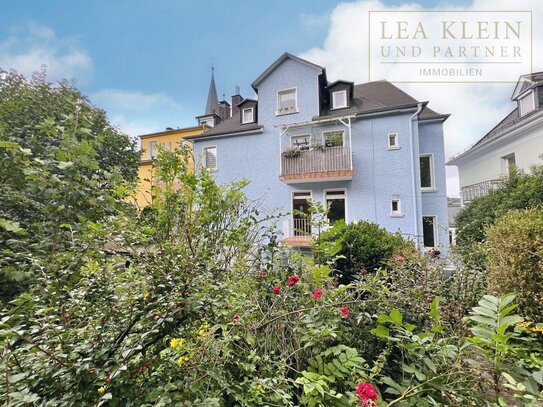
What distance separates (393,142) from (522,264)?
815 centimetres

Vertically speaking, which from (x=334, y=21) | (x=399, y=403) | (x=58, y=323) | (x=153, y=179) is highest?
(x=334, y=21)

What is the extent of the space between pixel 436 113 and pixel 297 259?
10.6 m

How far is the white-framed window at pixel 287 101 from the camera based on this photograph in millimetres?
11062

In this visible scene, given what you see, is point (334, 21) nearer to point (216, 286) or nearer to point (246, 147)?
point (246, 147)

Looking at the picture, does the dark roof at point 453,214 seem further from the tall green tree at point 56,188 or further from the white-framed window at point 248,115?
the tall green tree at point 56,188

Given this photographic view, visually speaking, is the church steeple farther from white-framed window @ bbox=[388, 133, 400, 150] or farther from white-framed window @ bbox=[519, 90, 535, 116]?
white-framed window @ bbox=[519, 90, 535, 116]

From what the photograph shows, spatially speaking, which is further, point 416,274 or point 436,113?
point 436,113

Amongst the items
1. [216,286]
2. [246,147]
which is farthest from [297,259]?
[246,147]

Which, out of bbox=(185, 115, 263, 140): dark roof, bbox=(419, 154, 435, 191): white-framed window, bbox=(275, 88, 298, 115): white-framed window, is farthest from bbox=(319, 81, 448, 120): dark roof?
bbox=(185, 115, 263, 140): dark roof

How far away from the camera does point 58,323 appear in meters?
1.26

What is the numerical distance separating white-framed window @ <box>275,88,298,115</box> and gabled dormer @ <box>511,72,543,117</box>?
27.2 ft

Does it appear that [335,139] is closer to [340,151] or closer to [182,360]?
[340,151]

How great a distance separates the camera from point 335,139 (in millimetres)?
10141

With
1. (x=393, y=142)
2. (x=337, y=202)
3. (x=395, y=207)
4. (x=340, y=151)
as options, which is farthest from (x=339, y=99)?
(x=395, y=207)
